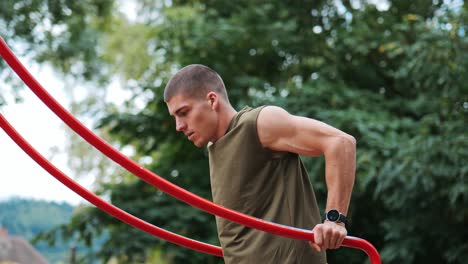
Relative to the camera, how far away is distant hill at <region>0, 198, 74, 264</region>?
14.1 meters

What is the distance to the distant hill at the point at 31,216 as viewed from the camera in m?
14.1

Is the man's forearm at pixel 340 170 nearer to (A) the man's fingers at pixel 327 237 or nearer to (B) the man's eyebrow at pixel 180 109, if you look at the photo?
(A) the man's fingers at pixel 327 237

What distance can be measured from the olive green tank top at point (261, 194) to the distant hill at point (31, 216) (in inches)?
442

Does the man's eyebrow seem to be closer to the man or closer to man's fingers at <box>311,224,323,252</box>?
the man

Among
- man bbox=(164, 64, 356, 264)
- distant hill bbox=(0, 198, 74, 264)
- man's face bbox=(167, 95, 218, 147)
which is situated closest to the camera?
man bbox=(164, 64, 356, 264)

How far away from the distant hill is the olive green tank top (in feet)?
36.9

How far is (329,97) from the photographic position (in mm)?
9422

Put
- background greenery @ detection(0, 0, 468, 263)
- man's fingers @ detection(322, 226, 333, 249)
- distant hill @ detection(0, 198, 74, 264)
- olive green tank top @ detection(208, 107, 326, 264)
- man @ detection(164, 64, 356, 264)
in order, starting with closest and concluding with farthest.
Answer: man's fingers @ detection(322, 226, 333, 249)
man @ detection(164, 64, 356, 264)
olive green tank top @ detection(208, 107, 326, 264)
background greenery @ detection(0, 0, 468, 263)
distant hill @ detection(0, 198, 74, 264)

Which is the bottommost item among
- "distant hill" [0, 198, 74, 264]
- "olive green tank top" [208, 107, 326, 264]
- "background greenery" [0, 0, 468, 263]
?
"distant hill" [0, 198, 74, 264]

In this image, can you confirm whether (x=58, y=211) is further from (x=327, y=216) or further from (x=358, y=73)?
(x=327, y=216)

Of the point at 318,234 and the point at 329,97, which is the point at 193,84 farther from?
the point at 329,97

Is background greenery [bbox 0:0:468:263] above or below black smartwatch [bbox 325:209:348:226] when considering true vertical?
below

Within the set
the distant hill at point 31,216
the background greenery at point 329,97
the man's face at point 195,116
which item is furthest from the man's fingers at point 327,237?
the distant hill at point 31,216

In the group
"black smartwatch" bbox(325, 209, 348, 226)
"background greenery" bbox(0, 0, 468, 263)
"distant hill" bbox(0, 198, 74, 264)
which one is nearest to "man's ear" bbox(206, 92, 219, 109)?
"black smartwatch" bbox(325, 209, 348, 226)
